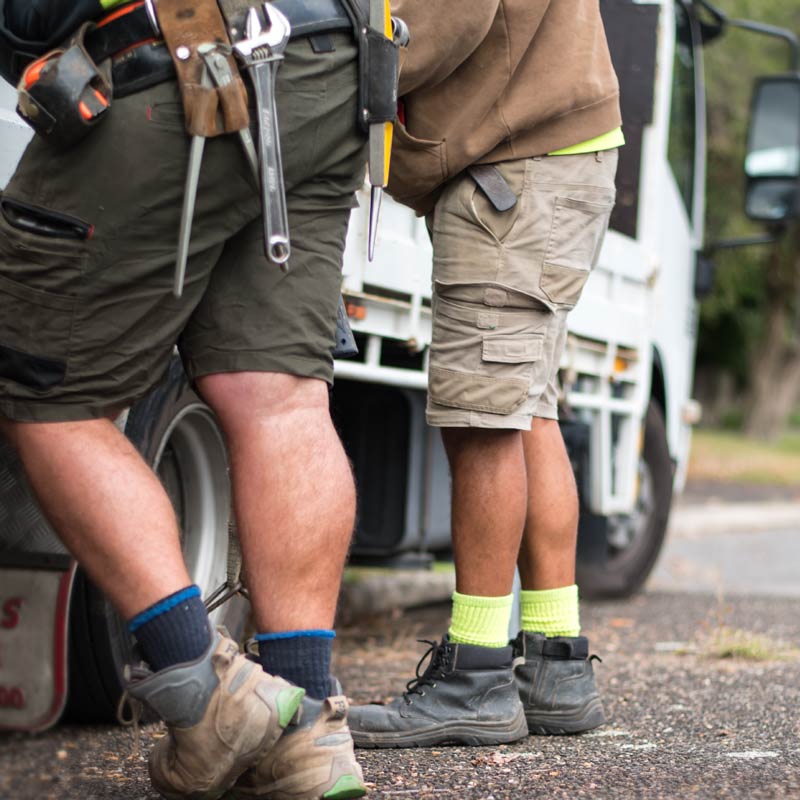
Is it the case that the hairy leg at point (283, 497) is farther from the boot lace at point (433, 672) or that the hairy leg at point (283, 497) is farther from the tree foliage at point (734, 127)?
the tree foliage at point (734, 127)

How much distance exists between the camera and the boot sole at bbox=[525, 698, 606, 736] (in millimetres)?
3051

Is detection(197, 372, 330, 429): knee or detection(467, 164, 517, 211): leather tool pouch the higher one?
detection(467, 164, 517, 211): leather tool pouch

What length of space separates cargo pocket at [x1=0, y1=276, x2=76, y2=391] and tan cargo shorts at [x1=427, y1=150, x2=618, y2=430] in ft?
3.38

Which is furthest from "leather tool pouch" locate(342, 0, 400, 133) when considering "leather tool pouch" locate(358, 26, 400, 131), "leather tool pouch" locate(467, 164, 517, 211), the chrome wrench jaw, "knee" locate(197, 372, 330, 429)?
"leather tool pouch" locate(467, 164, 517, 211)

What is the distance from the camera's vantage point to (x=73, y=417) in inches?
80.7

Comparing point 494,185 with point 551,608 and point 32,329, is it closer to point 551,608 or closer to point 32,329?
point 551,608

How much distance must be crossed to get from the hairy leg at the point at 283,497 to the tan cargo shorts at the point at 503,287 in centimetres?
72

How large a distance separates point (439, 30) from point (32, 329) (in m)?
1.01

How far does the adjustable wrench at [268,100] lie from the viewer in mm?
2029

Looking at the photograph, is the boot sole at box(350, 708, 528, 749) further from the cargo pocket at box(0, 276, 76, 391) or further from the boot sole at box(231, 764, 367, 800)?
the cargo pocket at box(0, 276, 76, 391)

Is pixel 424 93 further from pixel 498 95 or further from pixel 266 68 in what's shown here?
pixel 266 68

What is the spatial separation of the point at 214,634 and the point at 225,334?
1.48 ft

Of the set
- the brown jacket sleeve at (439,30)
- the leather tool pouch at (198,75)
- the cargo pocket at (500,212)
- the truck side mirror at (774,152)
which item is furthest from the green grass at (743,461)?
the leather tool pouch at (198,75)

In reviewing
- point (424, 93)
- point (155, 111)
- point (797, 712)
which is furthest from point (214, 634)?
point (797, 712)
